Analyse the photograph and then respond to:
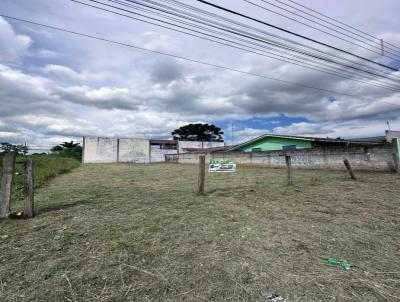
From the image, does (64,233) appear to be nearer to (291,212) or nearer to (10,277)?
(10,277)

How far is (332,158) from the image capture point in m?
13.2

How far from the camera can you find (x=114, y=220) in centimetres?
388

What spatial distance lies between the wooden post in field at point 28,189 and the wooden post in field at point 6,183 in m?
0.21

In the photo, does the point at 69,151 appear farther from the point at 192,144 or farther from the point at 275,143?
the point at 275,143

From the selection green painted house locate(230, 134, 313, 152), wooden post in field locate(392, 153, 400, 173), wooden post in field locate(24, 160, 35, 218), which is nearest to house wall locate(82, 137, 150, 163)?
green painted house locate(230, 134, 313, 152)

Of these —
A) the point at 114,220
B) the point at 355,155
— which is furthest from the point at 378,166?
the point at 114,220

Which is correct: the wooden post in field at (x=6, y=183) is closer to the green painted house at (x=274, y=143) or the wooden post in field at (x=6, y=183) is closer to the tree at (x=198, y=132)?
the green painted house at (x=274, y=143)

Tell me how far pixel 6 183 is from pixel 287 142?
20.7 m

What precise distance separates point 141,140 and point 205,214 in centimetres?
3575

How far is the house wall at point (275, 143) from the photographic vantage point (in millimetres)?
19131

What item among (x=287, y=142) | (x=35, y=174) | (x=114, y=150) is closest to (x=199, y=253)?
(x=35, y=174)

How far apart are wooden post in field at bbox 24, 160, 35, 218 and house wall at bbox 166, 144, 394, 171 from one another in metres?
14.4

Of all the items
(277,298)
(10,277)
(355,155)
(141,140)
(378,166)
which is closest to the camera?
(277,298)

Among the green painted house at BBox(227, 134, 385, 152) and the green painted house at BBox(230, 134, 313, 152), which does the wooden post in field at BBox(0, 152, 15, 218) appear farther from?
the green painted house at BBox(230, 134, 313, 152)
